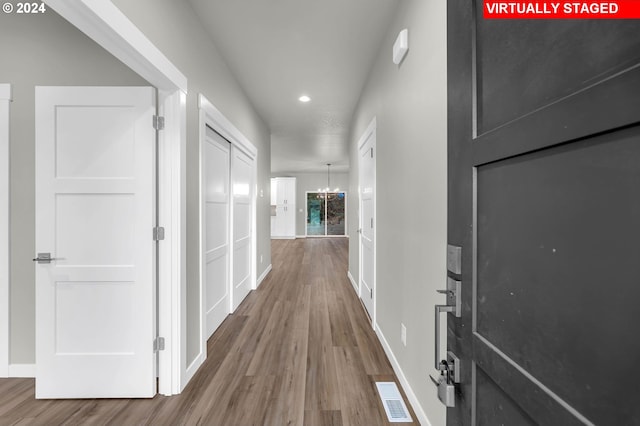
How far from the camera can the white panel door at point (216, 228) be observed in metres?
2.71

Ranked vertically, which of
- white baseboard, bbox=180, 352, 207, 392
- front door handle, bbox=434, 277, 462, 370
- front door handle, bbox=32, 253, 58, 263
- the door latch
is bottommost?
white baseboard, bbox=180, 352, 207, 392

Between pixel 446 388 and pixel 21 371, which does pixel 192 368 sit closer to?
pixel 21 371

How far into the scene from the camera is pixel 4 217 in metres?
2.10

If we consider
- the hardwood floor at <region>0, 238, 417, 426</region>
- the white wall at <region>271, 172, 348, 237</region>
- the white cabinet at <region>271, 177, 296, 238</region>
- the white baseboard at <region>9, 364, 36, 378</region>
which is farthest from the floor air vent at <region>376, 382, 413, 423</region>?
the white wall at <region>271, 172, 348, 237</region>

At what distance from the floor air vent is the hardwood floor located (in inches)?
1.9

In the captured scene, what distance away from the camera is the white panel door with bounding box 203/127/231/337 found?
2709 millimetres

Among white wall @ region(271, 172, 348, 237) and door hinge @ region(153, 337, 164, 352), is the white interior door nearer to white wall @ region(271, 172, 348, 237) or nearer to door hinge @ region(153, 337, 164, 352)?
door hinge @ region(153, 337, 164, 352)

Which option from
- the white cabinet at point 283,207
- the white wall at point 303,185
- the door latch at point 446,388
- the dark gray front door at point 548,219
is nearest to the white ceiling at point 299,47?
the dark gray front door at point 548,219

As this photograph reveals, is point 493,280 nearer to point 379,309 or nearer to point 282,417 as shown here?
point 282,417

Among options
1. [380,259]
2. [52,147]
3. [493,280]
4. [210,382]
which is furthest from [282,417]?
[52,147]

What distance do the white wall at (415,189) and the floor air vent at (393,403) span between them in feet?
0.43

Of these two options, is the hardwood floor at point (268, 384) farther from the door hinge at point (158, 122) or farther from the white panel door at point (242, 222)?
the door hinge at point (158, 122)

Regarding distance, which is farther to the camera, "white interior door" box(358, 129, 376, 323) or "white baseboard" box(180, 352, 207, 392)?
"white interior door" box(358, 129, 376, 323)

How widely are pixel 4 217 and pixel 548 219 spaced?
3149 mm
